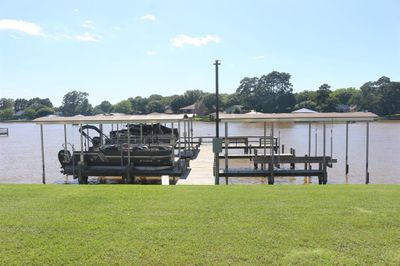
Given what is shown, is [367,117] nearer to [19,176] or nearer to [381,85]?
[19,176]

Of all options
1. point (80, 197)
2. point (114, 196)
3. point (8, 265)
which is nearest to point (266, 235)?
point (8, 265)

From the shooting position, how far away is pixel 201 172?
1568 centimetres

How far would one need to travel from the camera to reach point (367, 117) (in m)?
13.6

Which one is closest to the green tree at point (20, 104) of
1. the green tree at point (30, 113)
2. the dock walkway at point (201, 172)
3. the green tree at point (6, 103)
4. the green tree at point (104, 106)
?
the green tree at point (6, 103)

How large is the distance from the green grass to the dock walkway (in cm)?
566

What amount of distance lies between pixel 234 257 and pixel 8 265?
8.08ft

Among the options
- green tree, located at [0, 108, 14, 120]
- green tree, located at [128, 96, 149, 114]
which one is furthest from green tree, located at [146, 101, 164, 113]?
green tree, located at [0, 108, 14, 120]

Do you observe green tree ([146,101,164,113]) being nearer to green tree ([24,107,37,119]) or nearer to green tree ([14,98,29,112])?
green tree ([24,107,37,119])

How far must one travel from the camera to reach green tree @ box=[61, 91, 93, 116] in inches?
5905

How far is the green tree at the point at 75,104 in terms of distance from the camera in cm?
14999

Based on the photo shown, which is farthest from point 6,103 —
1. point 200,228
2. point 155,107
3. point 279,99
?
point 200,228

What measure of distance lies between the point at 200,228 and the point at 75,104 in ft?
510

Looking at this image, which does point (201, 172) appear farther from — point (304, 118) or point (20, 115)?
point (20, 115)

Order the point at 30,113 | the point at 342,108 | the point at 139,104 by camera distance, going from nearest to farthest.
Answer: the point at 342,108, the point at 139,104, the point at 30,113
